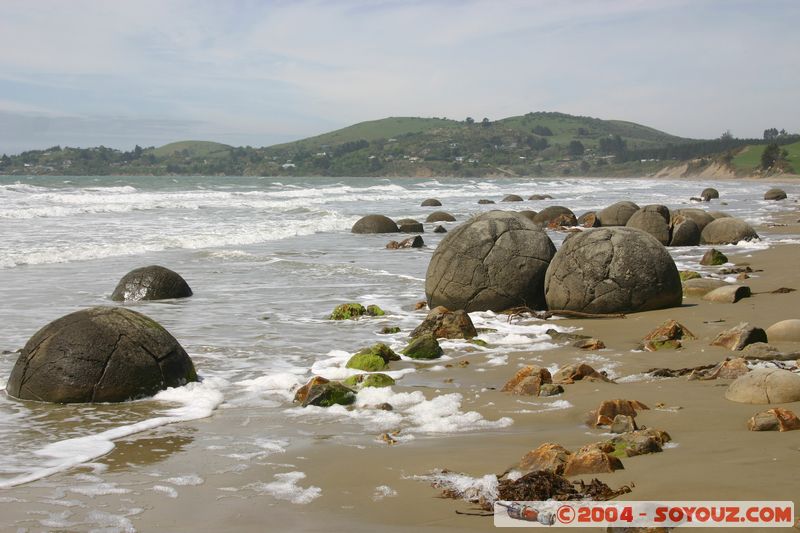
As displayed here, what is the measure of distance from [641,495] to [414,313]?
8.06m

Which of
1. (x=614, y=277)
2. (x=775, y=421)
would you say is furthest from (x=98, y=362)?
(x=614, y=277)

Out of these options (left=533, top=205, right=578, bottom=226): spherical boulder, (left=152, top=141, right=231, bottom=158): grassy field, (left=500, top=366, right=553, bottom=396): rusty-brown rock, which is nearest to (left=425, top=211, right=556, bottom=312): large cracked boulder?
(left=500, top=366, right=553, bottom=396): rusty-brown rock

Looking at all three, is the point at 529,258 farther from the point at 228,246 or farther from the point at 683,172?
the point at 683,172

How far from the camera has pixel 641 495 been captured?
4543mm

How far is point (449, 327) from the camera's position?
10.4 m

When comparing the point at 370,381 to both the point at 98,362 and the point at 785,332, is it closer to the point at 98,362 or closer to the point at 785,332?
the point at 98,362

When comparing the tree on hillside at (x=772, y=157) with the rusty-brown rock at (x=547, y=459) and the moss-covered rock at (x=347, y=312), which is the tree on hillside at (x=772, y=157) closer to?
the moss-covered rock at (x=347, y=312)

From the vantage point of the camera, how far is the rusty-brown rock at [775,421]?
5520mm

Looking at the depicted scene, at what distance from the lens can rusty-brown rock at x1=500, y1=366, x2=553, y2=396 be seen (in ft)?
24.5

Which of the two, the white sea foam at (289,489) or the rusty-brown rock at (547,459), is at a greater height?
the rusty-brown rock at (547,459)

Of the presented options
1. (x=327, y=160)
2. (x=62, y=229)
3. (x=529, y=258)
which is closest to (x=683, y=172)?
(x=327, y=160)

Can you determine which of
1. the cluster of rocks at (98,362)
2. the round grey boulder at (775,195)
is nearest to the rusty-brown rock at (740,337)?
the cluster of rocks at (98,362)

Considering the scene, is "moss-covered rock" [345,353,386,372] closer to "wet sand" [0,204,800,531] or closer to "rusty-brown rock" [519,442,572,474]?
"wet sand" [0,204,800,531]

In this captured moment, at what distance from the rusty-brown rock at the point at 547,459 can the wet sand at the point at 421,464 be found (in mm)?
198
